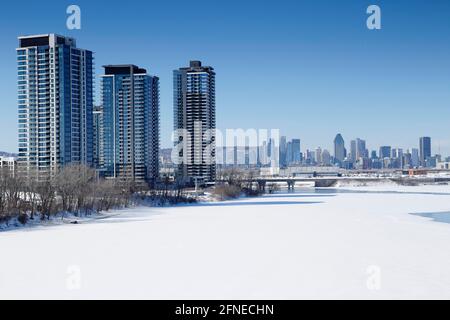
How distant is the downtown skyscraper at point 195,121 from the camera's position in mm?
87812

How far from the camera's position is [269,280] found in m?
11.8

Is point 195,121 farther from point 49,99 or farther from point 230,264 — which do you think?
point 230,264

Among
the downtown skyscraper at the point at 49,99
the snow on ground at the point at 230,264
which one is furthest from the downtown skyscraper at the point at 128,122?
the snow on ground at the point at 230,264

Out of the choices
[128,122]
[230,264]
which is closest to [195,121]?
[128,122]

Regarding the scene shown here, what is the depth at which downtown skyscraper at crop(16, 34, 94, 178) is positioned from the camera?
6812cm

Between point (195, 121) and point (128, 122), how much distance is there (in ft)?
43.5

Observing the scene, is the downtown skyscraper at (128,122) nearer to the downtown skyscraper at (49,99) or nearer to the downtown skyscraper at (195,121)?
the downtown skyscraper at (195,121)

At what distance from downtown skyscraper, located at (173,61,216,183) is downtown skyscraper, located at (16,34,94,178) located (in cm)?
2298

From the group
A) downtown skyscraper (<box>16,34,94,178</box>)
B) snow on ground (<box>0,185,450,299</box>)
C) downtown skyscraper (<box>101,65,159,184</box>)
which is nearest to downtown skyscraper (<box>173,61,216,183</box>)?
downtown skyscraper (<box>101,65,159,184</box>)

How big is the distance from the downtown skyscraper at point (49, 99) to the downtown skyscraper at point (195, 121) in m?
23.0

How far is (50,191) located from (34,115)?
3663 cm
